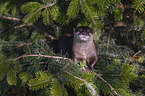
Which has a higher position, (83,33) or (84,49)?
(83,33)

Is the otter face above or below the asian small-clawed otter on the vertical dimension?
above

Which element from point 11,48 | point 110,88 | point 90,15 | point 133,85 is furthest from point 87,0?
point 133,85

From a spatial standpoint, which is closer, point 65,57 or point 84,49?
point 65,57

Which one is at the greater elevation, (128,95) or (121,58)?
(121,58)

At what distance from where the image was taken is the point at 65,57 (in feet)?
4.31

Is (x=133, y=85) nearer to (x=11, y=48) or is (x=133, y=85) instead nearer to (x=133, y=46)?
(x=133, y=46)

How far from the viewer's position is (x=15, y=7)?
173 cm

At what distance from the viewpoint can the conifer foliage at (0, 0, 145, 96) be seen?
95 centimetres

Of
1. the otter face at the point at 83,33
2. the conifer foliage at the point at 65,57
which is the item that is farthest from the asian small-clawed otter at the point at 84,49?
the conifer foliage at the point at 65,57

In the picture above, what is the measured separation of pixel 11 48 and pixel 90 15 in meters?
0.98

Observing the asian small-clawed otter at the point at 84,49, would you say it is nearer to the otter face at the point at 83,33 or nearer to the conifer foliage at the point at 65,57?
the otter face at the point at 83,33

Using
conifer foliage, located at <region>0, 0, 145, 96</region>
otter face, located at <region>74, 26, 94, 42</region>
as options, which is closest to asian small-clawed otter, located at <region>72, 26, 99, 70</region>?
otter face, located at <region>74, 26, 94, 42</region>

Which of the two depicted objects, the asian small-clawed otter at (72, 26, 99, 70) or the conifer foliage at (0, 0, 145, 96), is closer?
the conifer foliage at (0, 0, 145, 96)

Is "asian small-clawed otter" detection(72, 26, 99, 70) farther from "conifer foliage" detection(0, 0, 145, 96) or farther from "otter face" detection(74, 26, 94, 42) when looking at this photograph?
"conifer foliage" detection(0, 0, 145, 96)
